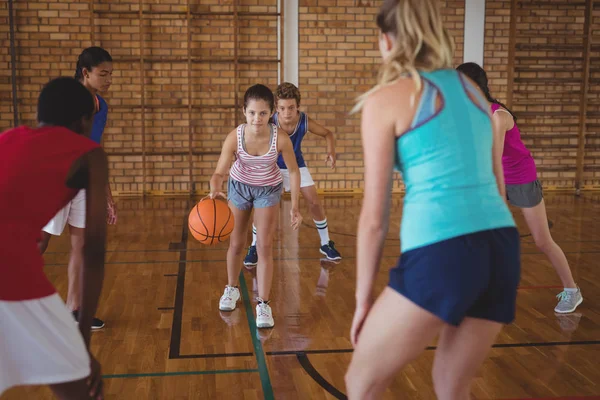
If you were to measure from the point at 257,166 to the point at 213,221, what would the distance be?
0.45 metres

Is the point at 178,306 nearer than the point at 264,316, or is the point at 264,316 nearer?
the point at 264,316

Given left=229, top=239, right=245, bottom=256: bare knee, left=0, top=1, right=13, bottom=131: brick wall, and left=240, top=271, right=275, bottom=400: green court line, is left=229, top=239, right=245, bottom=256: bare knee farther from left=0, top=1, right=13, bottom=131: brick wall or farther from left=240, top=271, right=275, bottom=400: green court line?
left=0, top=1, right=13, bottom=131: brick wall

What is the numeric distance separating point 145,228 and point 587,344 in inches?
197

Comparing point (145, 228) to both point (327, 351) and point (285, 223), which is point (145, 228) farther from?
Result: point (327, 351)

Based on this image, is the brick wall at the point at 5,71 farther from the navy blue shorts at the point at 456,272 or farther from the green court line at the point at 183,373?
the navy blue shorts at the point at 456,272

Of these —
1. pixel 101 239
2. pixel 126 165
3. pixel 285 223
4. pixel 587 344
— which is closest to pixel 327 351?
pixel 587 344

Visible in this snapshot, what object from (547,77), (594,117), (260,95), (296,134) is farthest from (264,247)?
(594,117)

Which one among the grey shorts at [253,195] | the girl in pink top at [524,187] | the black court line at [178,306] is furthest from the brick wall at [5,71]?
the girl in pink top at [524,187]

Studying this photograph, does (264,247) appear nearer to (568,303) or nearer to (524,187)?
(524,187)

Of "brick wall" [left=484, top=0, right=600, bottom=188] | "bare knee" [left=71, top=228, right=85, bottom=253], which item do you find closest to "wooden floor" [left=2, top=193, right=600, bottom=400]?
"bare knee" [left=71, top=228, right=85, bottom=253]

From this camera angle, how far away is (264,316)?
13.0 feet

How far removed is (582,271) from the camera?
5.36 m

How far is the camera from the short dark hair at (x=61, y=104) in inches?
67.4

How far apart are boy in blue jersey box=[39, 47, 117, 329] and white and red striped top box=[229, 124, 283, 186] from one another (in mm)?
804
